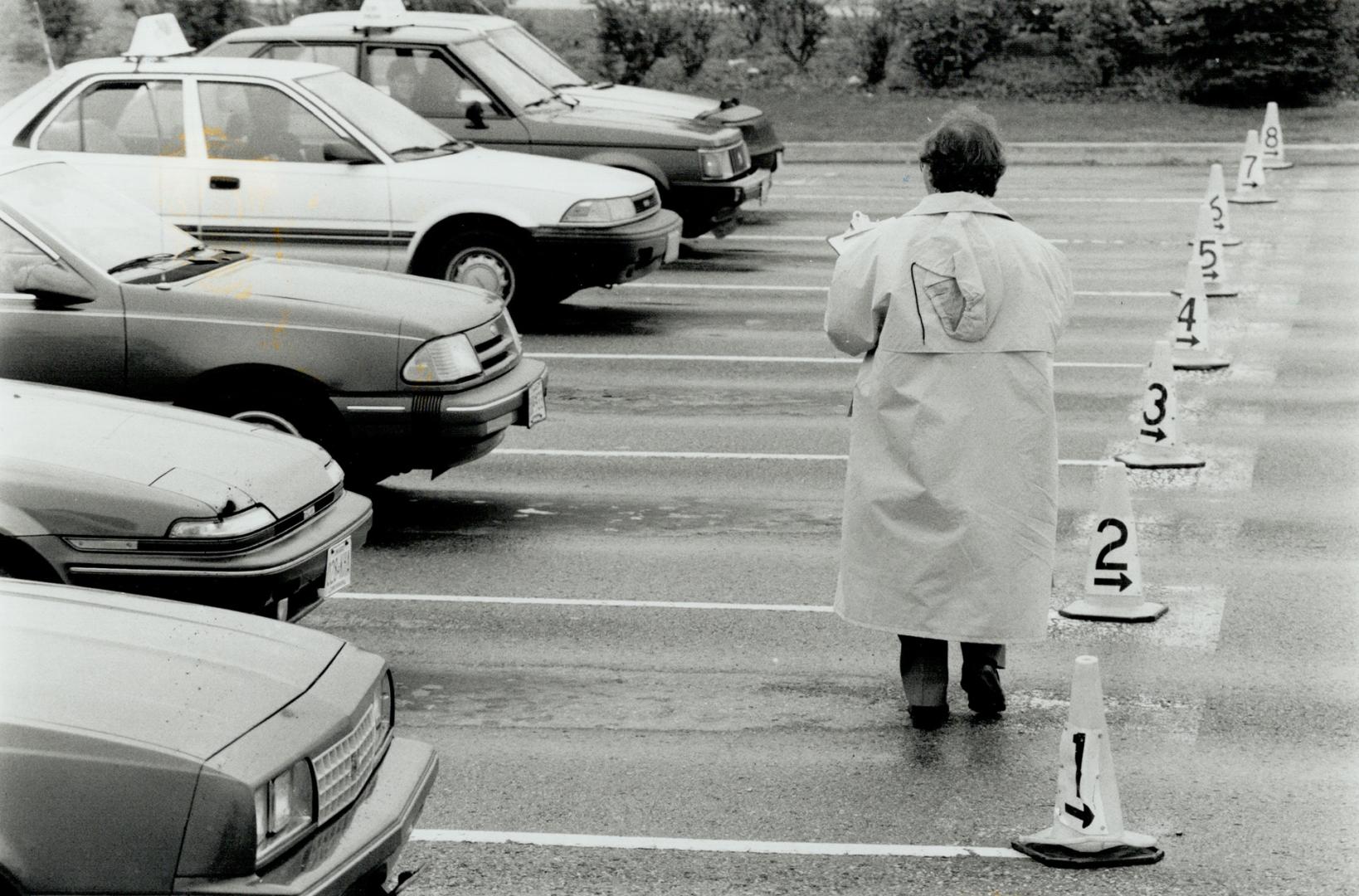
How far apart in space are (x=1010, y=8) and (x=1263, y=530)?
19488mm

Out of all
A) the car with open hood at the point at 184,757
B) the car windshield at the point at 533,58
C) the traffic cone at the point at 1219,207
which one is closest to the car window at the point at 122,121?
the car windshield at the point at 533,58

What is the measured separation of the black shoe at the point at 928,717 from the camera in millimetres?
6000

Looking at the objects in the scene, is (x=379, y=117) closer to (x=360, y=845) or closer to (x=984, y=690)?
(x=984, y=690)

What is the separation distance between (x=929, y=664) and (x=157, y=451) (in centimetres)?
251

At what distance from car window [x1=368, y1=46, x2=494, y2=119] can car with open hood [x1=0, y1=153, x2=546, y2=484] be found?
600 centimetres

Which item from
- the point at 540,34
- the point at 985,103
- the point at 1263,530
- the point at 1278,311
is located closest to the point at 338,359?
the point at 1263,530

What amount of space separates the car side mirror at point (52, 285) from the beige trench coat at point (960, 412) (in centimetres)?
355

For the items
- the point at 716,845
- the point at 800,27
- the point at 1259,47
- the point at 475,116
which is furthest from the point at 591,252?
the point at 800,27

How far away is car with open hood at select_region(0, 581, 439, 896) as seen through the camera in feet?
11.2

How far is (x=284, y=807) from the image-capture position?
3672mm

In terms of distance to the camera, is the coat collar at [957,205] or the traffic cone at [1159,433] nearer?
the coat collar at [957,205]

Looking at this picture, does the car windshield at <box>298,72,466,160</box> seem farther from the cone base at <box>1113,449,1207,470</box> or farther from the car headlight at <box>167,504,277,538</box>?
the car headlight at <box>167,504,277,538</box>

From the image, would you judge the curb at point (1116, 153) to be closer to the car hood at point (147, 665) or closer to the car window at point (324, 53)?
the car window at point (324, 53)

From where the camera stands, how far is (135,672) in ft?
12.2
